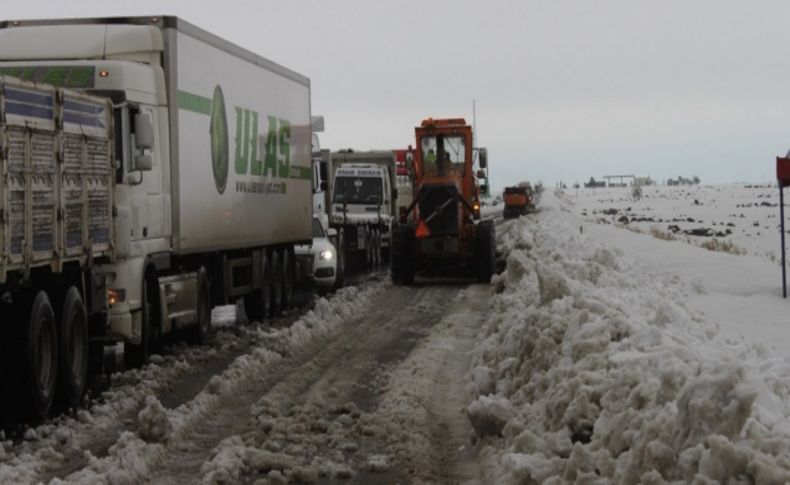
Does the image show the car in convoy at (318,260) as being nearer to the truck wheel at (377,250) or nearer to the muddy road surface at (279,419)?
the muddy road surface at (279,419)

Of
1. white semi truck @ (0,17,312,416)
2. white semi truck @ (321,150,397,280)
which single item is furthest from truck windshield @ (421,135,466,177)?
white semi truck @ (0,17,312,416)

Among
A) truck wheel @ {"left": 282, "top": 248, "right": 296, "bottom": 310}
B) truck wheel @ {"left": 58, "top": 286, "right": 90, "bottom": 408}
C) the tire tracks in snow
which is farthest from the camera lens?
truck wheel @ {"left": 282, "top": 248, "right": 296, "bottom": 310}

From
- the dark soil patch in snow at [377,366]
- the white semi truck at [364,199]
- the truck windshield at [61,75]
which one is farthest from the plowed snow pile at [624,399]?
the white semi truck at [364,199]

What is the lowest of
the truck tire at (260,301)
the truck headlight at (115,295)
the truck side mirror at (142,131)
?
the truck tire at (260,301)

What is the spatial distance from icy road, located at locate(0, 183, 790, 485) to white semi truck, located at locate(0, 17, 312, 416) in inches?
27.2

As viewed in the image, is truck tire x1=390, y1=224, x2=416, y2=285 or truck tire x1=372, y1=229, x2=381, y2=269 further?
truck tire x1=372, y1=229, x2=381, y2=269

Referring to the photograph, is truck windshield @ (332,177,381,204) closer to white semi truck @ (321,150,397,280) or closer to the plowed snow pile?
white semi truck @ (321,150,397,280)

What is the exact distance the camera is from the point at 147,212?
14.9 m

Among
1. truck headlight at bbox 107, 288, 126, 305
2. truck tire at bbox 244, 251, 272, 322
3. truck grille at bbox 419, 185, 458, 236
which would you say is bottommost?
truck tire at bbox 244, 251, 272, 322

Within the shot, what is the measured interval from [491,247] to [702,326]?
14.5m

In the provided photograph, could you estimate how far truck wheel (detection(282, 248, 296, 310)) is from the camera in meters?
22.2

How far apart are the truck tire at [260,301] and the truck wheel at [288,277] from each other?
3.62 ft

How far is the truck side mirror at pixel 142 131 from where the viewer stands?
14.1 m

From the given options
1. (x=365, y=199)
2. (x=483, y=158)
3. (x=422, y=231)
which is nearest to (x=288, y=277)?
(x=422, y=231)
